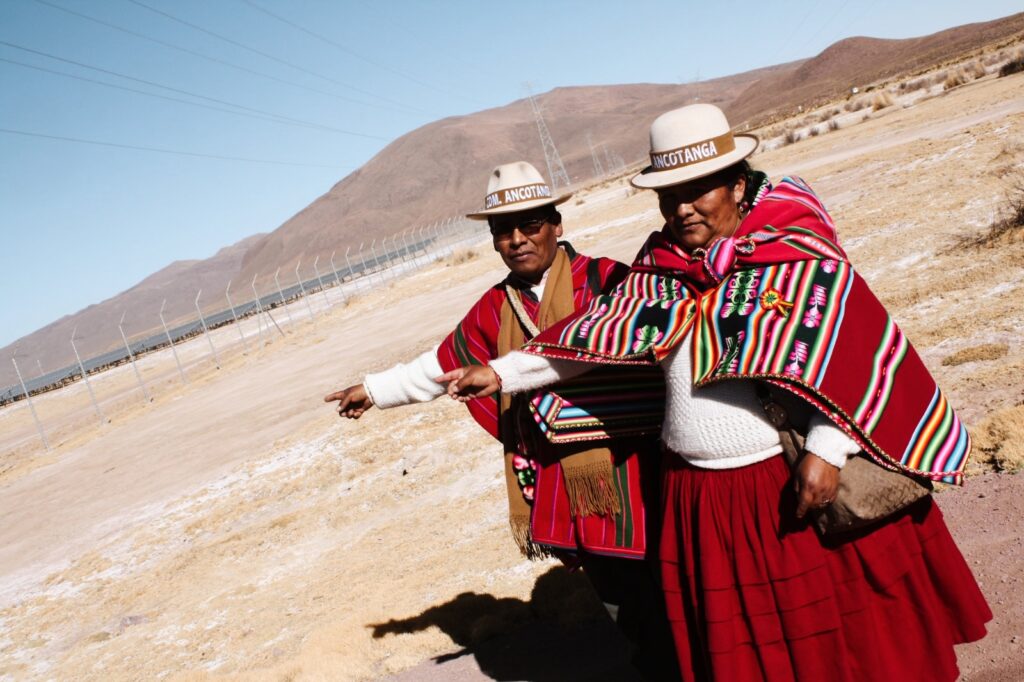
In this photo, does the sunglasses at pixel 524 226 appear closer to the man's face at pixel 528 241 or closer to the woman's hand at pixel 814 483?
the man's face at pixel 528 241

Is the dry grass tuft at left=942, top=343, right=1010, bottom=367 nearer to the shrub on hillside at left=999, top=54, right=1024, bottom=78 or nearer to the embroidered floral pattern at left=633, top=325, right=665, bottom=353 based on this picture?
the embroidered floral pattern at left=633, top=325, right=665, bottom=353

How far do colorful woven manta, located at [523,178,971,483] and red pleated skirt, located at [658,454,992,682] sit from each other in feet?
0.80

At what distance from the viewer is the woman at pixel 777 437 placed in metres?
2.18

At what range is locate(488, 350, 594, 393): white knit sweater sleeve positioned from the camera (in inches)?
109

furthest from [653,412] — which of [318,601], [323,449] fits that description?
[323,449]

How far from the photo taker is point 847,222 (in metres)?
12.4

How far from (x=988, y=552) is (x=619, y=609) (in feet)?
5.31

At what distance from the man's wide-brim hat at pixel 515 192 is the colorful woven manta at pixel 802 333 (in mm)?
759

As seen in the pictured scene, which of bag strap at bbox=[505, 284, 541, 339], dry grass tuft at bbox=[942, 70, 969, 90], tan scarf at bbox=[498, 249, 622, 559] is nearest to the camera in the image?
tan scarf at bbox=[498, 249, 622, 559]

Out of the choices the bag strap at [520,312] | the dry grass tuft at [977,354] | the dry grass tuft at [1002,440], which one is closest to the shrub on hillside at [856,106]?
the dry grass tuft at [977,354]

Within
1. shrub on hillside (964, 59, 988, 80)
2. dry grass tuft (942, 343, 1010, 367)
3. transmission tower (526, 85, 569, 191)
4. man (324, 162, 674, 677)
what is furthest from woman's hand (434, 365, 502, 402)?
shrub on hillside (964, 59, 988, 80)

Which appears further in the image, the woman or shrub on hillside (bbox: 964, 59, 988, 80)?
shrub on hillside (bbox: 964, 59, 988, 80)

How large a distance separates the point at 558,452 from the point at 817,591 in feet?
3.30

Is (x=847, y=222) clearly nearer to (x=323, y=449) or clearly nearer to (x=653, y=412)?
(x=323, y=449)
